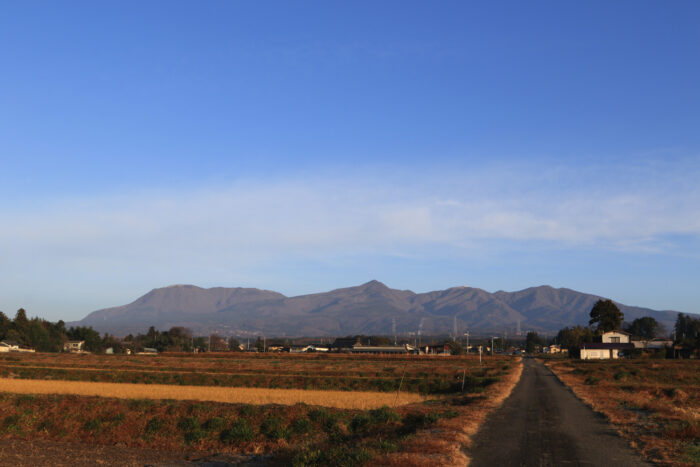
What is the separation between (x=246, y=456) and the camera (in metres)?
21.2

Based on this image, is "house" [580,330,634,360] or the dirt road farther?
"house" [580,330,634,360]

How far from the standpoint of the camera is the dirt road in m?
16.0

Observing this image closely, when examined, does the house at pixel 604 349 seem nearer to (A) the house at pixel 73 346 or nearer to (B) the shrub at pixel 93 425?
(B) the shrub at pixel 93 425

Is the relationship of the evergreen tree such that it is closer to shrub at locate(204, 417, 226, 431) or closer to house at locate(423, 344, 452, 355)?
house at locate(423, 344, 452, 355)

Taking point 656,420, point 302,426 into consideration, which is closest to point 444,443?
point 302,426

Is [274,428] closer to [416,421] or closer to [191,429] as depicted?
[191,429]

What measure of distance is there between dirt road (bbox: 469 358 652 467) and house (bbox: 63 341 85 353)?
157 metres

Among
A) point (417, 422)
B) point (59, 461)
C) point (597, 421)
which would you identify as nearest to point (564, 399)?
point (597, 421)

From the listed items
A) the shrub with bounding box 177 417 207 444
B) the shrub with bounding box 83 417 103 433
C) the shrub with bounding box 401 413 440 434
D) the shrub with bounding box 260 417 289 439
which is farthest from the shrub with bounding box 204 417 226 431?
the shrub with bounding box 401 413 440 434

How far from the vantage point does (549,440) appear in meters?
19.2

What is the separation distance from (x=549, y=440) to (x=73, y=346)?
172 m

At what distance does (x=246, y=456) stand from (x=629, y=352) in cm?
11975

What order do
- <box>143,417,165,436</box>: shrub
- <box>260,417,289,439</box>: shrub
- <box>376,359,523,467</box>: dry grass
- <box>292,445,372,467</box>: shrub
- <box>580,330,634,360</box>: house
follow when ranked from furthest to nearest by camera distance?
1. <box>580,330,634,360</box>: house
2. <box>143,417,165,436</box>: shrub
3. <box>260,417,289,439</box>: shrub
4. <box>376,359,523,467</box>: dry grass
5. <box>292,445,372,467</box>: shrub

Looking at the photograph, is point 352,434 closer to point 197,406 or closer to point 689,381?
point 197,406
